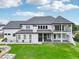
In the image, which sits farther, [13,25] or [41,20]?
[13,25]

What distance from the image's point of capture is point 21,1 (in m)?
57.3

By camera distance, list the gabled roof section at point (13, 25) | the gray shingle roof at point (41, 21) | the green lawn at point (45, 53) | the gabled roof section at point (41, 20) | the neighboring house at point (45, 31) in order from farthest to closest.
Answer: the gabled roof section at point (13, 25) → the gabled roof section at point (41, 20) → the gray shingle roof at point (41, 21) → the neighboring house at point (45, 31) → the green lawn at point (45, 53)

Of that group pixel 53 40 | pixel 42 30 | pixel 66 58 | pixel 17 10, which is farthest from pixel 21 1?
A: pixel 66 58

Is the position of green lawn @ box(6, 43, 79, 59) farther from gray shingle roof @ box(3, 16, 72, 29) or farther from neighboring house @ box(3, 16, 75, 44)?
gray shingle roof @ box(3, 16, 72, 29)

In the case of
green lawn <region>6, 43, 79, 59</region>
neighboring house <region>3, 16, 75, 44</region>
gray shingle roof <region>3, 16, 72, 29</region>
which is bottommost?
green lawn <region>6, 43, 79, 59</region>

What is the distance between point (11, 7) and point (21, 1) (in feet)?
31.0

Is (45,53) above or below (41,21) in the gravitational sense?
below

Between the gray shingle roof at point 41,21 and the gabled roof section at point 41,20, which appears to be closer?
the gray shingle roof at point 41,21

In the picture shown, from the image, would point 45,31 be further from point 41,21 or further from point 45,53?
point 45,53

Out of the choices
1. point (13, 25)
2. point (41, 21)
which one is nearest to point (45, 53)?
point (41, 21)

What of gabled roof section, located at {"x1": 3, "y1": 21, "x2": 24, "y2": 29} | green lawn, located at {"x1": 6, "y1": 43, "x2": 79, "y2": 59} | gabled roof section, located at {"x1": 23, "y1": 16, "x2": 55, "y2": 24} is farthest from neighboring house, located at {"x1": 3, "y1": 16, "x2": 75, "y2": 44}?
green lawn, located at {"x1": 6, "y1": 43, "x2": 79, "y2": 59}

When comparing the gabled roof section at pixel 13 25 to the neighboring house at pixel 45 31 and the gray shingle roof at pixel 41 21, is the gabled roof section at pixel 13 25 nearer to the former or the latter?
the gray shingle roof at pixel 41 21

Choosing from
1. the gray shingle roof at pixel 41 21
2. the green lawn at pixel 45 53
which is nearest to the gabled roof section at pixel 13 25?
the gray shingle roof at pixel 41 21

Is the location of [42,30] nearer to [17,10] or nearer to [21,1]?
[21,1]
